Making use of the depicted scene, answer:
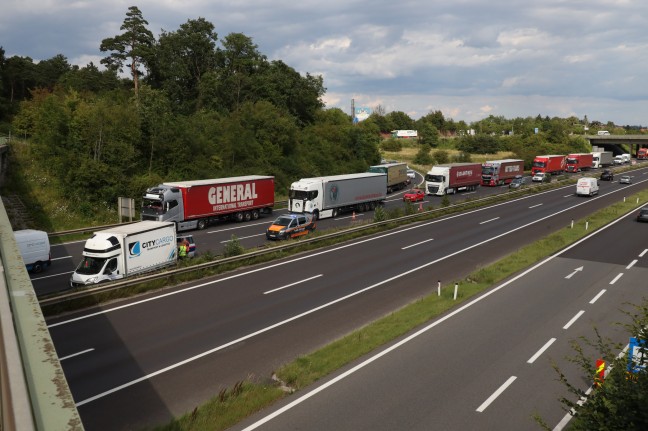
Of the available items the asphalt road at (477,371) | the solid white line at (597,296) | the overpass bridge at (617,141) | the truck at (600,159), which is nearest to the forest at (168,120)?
Answer: the asphalt road at (477,371)

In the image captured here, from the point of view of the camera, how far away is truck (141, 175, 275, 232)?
36.8 metres

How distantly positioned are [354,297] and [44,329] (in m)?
16.0

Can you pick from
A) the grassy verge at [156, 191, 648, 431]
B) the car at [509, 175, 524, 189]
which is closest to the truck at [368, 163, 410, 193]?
the car at [509, 175, 524, 189]

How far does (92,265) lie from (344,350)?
43.6 ft

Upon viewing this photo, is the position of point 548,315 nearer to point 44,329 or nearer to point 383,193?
point 44,329

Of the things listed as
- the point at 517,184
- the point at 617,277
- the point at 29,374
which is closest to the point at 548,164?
the point at 517,184

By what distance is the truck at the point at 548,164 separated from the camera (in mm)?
87500

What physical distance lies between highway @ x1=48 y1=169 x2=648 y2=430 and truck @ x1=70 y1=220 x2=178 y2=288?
2.23 m

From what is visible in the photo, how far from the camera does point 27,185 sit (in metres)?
43.2

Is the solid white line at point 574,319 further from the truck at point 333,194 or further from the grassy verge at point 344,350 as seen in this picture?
the truck at point 333,194

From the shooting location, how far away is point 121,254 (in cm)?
2248

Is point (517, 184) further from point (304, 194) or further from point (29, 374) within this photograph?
point (29, 374)

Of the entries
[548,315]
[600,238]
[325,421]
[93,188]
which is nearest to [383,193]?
[600,238]

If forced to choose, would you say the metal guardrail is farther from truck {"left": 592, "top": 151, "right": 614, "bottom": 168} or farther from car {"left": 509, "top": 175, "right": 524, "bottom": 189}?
truck {"left": 592, "top": 151, "right": 614, "bottom": 168}
